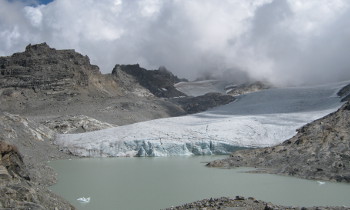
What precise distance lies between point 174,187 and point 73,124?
24492 mm

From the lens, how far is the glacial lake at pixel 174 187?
12.7 m

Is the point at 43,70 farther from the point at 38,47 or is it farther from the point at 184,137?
the point at 184,137

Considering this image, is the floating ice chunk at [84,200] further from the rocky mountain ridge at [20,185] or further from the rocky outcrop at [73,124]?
the rocky outcrop at [73,124]

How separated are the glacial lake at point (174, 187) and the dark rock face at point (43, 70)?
3631 centimetres

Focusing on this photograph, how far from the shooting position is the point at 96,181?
56.4 ft

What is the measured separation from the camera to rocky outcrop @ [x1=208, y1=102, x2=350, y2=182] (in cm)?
1738

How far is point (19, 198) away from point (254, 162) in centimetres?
1501

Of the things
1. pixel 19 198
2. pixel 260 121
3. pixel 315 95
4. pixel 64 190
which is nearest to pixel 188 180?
pixel 64 190

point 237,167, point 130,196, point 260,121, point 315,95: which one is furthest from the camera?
point 315,95

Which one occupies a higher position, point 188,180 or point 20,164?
point 20,164

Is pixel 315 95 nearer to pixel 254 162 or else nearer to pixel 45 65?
pixel 254 162

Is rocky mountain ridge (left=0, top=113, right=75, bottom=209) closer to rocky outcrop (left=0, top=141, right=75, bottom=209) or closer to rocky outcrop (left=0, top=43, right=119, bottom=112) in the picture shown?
rocky outcrop (left=0, top=141, right=75, bottom=209)

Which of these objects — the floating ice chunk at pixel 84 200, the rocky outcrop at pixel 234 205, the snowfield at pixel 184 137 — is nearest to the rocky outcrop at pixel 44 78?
the snowfield at pixel 184 137

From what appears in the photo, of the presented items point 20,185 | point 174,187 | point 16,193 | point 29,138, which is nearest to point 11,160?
point 20,185
